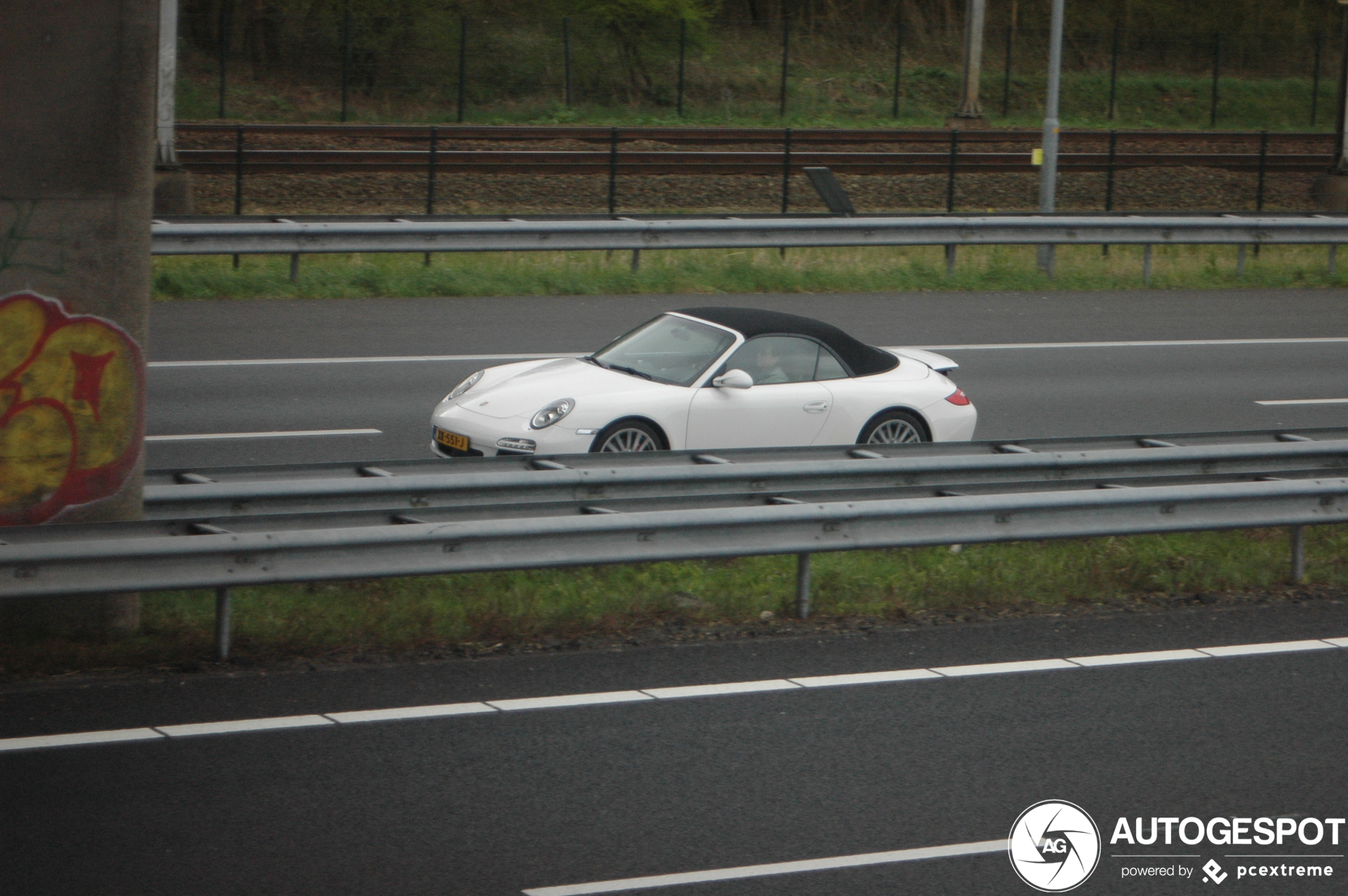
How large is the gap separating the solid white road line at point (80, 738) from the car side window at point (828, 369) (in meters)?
6.10

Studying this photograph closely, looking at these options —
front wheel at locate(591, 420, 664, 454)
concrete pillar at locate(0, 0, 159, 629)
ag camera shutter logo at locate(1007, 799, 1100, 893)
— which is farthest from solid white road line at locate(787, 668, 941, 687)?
front wheel at locate(591, 420, 664, 454)

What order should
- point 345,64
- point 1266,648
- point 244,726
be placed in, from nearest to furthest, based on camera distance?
1. point 244,726
2. point 1266,648
3. point 345,64

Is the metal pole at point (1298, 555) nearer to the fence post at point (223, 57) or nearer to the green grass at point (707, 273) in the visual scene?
the green grass at point (707, 273)

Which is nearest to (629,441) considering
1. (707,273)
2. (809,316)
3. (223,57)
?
(809,316)

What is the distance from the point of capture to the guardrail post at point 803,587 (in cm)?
820

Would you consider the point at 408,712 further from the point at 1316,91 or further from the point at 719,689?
the point at 1316,91

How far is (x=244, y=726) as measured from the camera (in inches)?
251

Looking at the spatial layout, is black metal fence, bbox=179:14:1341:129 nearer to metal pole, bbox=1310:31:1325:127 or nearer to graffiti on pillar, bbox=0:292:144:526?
metal pole, bbox=1310:31:1325:127

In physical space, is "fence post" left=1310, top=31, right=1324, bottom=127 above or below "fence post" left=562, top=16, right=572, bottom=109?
above

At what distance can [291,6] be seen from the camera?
1604 inches

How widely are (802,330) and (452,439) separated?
263cm

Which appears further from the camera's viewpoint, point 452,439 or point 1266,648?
point 452,439

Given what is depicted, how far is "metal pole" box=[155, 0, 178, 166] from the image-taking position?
19453 millimetres

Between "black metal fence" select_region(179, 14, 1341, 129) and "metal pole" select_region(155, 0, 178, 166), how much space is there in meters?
11.8
